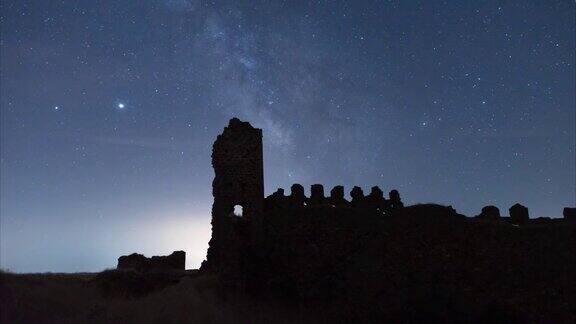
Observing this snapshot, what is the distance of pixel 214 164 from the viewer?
953 inches

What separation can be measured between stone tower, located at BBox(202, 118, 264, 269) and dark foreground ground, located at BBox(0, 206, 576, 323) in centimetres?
421

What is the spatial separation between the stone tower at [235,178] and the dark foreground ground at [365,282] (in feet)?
13.8

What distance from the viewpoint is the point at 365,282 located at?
16.2 metres

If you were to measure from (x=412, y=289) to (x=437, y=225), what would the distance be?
230cm

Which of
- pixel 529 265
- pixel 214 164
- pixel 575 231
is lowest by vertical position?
pixel 529 265

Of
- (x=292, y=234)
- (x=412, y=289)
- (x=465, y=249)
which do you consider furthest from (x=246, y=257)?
(x=465, y=249)

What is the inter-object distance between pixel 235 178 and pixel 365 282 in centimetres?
1009

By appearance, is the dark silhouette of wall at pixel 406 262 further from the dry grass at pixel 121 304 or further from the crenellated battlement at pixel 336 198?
the crenellated battlement at pixel 336 198

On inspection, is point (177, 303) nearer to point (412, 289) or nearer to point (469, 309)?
point (412, 289)

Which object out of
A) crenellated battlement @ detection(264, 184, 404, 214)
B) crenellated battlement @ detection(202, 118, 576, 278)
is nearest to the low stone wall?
crenellated battlement @ detection(202, 118, 576, 278)

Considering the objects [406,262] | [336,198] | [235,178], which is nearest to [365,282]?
[406,262]

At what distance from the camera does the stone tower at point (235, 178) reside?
23.2 m

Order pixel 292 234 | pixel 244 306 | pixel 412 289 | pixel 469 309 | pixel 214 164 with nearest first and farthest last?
pixel 469 309 → pixel 412 289 → pixel 244 306 → pixel 292 234 → pixel 214 164

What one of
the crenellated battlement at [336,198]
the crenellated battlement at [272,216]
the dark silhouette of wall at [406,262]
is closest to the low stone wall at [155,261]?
the crenellated battlement at [272,216]
